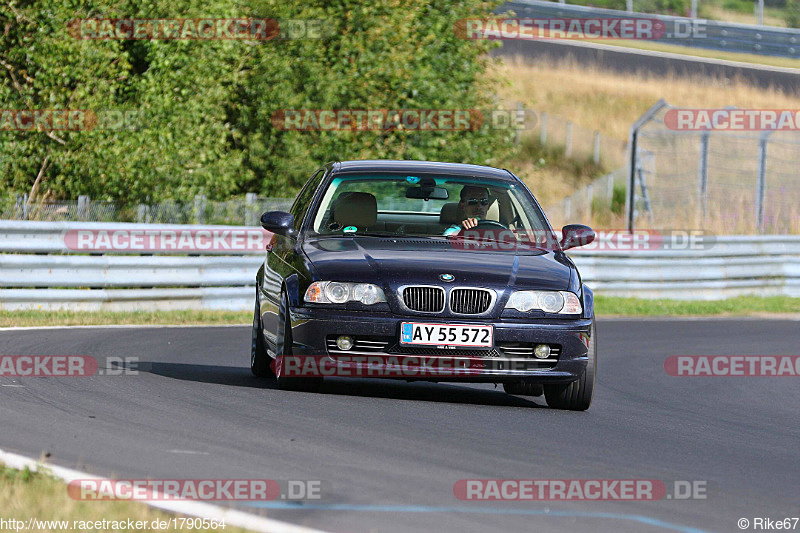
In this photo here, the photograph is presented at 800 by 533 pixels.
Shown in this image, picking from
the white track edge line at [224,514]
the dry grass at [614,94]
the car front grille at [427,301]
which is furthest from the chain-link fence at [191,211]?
the dry grass at [614,94]

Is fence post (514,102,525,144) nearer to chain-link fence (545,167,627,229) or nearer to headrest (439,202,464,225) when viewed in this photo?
chain-link fence (545,167,627,229)

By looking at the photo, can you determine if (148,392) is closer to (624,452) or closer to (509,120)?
(624,452)

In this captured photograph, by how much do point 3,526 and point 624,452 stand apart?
345 cm

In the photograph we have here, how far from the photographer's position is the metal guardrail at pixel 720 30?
45.6 meters

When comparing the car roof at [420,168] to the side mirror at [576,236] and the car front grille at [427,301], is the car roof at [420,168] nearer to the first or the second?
the side mirror at [576,236]

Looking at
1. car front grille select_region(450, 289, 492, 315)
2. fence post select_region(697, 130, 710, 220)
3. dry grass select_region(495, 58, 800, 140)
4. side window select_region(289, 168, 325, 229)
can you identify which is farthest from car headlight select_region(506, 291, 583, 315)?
dry grass select_region(495, 58, 800, 140)

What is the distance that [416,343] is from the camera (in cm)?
817

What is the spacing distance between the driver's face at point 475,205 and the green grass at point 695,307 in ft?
32.2

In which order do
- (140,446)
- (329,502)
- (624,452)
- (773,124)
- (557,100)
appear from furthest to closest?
1. (557,100)
2. (773,124)
3. (624,452)
4. (140,446)
5. (329,502)

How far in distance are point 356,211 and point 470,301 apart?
1.51 meters

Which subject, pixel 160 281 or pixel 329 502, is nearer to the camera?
pixel 329 502

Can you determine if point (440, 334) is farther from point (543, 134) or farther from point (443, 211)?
point (543, 134)

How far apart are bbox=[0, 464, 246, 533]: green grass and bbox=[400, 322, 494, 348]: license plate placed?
3115 mm

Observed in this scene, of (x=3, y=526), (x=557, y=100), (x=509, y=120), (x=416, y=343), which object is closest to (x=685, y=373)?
(x=416, y=343)
